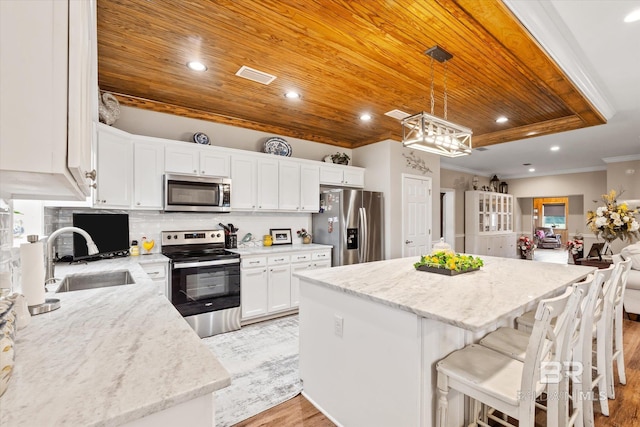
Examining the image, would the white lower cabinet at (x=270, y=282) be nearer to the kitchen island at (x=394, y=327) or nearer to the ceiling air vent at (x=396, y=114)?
the kitchen island at (x=394, y=327)

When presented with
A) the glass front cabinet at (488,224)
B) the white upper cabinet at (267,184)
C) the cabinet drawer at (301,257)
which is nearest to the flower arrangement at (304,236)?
the cabinet drawer at (301,257)

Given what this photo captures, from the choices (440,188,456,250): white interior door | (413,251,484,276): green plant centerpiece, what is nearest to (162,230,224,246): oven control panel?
(413,251,484,276): green plant centerpiece

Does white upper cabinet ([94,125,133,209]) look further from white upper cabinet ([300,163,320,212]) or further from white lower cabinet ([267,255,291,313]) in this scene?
white upper cabinet ([300,163,320,212])

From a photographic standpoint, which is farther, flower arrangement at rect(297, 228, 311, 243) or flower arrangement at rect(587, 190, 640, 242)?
flower arrangement at rect(297, 228, 311, 243)

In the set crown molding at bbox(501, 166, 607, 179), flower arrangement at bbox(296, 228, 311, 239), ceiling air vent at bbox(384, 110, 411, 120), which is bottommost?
flower arrangement at bbox(296, 228, 311, 239)

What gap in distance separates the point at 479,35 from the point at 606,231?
3576 millimetres

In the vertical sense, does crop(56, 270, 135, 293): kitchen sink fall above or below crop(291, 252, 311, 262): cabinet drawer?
above

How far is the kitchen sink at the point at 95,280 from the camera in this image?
2201 mm

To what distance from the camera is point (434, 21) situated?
6.73 ft

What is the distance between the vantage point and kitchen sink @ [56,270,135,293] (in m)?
2.20

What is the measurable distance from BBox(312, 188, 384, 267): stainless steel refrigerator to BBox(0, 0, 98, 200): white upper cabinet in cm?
375

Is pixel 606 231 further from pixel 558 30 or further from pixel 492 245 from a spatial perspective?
pixel 492 245

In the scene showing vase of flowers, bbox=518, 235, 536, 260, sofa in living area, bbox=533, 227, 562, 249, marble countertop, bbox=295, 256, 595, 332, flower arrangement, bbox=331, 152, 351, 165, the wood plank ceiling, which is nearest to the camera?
marble countertop, bbox=295, 256, 595, 332

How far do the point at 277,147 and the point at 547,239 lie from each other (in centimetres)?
1161
